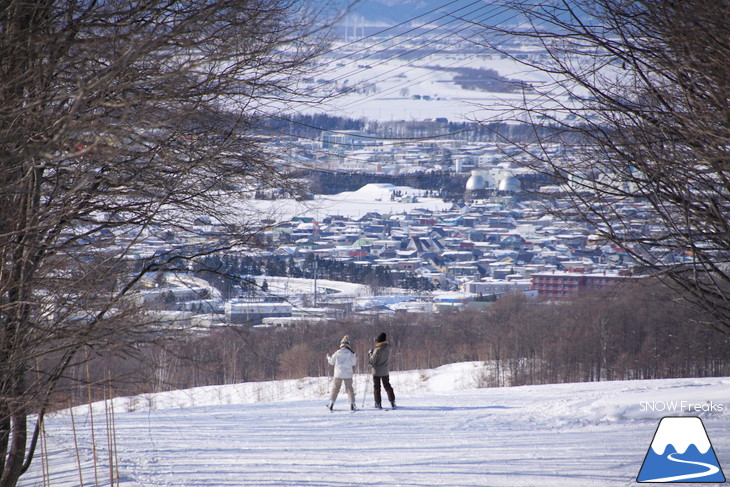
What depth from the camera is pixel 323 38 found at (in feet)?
17.1

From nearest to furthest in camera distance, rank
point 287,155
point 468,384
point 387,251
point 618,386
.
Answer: point 287,155
point 618,386
point 468,384
point 387,251

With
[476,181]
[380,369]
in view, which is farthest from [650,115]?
[476,181]

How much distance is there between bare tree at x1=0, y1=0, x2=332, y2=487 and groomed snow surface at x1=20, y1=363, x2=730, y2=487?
1.81 metres

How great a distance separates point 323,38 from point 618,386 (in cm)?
1230

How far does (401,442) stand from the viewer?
954 cm

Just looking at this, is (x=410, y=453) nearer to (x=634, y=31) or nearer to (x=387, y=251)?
(x=634, y=31)

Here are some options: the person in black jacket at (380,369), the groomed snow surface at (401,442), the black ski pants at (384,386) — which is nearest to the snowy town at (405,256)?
the person in black jacket at (380,369)

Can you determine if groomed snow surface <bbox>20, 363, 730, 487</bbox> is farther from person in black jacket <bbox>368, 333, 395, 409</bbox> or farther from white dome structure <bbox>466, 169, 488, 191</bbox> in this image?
white dome structure <bbox>466, 169, 488, 191</bbox>

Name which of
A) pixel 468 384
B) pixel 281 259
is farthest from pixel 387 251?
pixel 281 259

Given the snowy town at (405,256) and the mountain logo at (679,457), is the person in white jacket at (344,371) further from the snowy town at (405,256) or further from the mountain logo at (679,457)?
the mountain logo at (679,457)

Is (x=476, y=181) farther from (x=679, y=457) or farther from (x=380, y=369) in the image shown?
(x=679, y=457)

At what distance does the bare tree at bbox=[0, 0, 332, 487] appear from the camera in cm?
326

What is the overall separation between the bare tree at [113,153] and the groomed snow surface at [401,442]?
1.81 meters

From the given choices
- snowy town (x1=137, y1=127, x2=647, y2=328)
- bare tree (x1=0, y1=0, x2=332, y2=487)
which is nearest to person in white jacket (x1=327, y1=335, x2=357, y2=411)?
snowy town (x1=137, y1=127, x2=647, y2=328)
